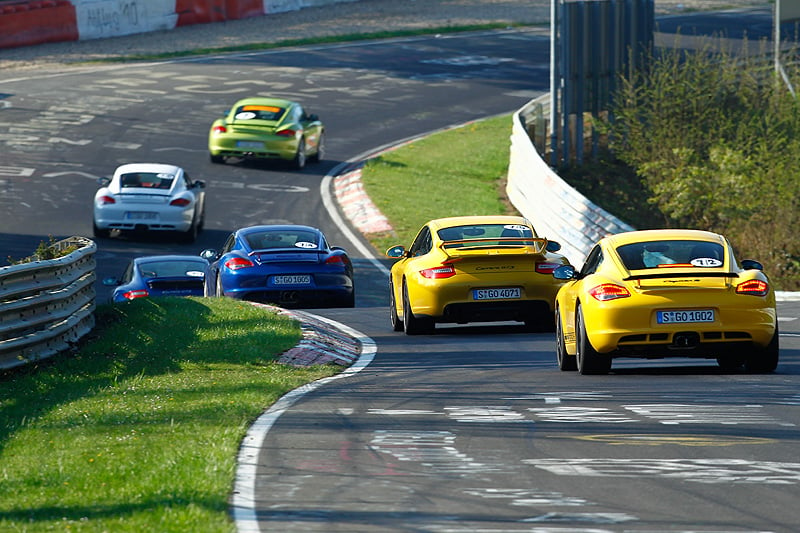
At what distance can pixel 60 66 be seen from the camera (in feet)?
174

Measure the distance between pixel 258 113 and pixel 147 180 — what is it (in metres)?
8.27

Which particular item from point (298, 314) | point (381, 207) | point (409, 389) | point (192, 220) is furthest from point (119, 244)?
point (409, 389)

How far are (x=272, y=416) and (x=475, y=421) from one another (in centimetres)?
146

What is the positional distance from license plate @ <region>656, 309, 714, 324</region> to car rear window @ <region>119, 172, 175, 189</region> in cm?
1933

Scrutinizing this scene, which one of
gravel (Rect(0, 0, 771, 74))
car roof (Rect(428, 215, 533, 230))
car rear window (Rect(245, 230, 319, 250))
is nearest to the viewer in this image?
car roof (Rect(428, 215, 533, 230))

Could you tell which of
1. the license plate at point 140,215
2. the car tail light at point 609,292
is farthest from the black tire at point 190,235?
the car tail light at point 609,292

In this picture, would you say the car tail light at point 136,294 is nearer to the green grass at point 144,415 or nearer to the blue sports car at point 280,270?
the blue sports car at point 280,270

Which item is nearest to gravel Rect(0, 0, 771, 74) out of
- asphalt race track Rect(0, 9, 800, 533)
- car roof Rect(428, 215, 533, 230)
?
asphalt race track Rect(0, 9, 800, 533)

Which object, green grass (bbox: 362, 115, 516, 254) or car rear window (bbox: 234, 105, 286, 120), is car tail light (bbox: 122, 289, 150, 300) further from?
car rear window (bbox: 234, 105, 286, 120)

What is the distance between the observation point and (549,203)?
105ft

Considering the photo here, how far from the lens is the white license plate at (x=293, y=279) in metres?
21.7

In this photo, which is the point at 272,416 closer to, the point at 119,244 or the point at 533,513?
the point at 533,513

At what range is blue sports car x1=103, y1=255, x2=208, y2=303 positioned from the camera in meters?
23.4

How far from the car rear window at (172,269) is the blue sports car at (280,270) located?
1.70 metres
